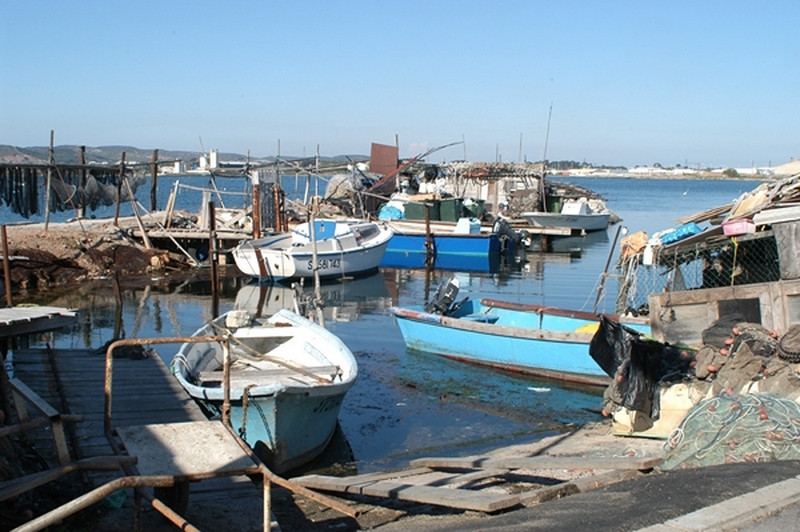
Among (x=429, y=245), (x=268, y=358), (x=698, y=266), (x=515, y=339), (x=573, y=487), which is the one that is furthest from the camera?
(x=429, y=245)

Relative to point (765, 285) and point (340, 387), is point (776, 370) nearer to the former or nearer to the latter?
point (765, 285)

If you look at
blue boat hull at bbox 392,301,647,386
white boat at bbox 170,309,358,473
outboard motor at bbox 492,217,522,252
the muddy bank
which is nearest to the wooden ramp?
white boat at bbox 170,309,358,473

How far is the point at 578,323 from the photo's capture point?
14.5m

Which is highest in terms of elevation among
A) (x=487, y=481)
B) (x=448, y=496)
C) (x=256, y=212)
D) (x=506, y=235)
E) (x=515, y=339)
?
(x=256, y=212)

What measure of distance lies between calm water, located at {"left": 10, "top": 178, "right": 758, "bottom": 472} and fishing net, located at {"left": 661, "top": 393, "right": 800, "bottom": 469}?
371 centimetres

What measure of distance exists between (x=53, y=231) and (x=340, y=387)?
785 inches

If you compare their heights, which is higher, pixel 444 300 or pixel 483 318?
pixel 444 300

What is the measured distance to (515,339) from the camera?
1391 cm

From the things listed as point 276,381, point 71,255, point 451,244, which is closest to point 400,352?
point 276,381

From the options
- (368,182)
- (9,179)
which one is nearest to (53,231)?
(9,179)

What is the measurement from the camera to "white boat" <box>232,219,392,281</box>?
2450cm

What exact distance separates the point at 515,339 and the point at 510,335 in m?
0.11

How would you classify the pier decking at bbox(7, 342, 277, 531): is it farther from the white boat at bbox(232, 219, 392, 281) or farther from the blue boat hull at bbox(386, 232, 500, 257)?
the blue boat hull at bbox(386, 232, 500, 257)

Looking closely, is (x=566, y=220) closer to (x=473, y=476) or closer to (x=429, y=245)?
(x=429, y=245)
